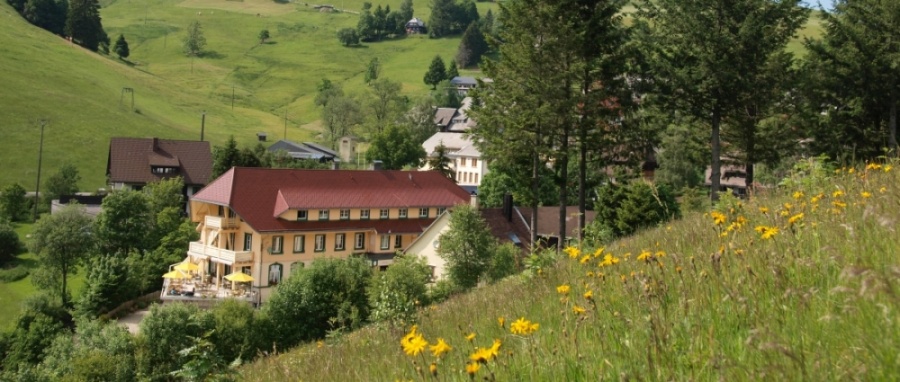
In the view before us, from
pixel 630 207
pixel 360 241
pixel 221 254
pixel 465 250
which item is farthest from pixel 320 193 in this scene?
pixel 630 207

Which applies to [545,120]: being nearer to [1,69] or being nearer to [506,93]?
[506,93]

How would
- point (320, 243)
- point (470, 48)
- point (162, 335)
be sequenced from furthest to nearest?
1. point (470, 48)
2. point (320, 243)
3. point (162, 335)

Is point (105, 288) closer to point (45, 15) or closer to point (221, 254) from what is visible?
point (221, 254)

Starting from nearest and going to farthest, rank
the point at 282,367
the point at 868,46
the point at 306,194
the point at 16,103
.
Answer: the point at 282,367, the point at 868,46, the point at 306,194, the point at 16,103

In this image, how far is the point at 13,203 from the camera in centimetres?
6262

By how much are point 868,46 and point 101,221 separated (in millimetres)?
44407

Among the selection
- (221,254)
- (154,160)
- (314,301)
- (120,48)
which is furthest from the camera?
(120,48)

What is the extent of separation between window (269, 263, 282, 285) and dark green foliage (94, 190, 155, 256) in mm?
11209

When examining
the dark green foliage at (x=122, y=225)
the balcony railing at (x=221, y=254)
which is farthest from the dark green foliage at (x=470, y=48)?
the balcony railing at (x=221, y=254)

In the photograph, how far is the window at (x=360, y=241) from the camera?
47.7m

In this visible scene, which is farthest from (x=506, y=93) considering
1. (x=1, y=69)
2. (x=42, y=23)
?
(x=42, y=23)

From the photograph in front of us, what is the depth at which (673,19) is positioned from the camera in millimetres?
23641

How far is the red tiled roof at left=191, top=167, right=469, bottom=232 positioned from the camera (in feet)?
146

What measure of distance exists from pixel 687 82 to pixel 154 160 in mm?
60453
